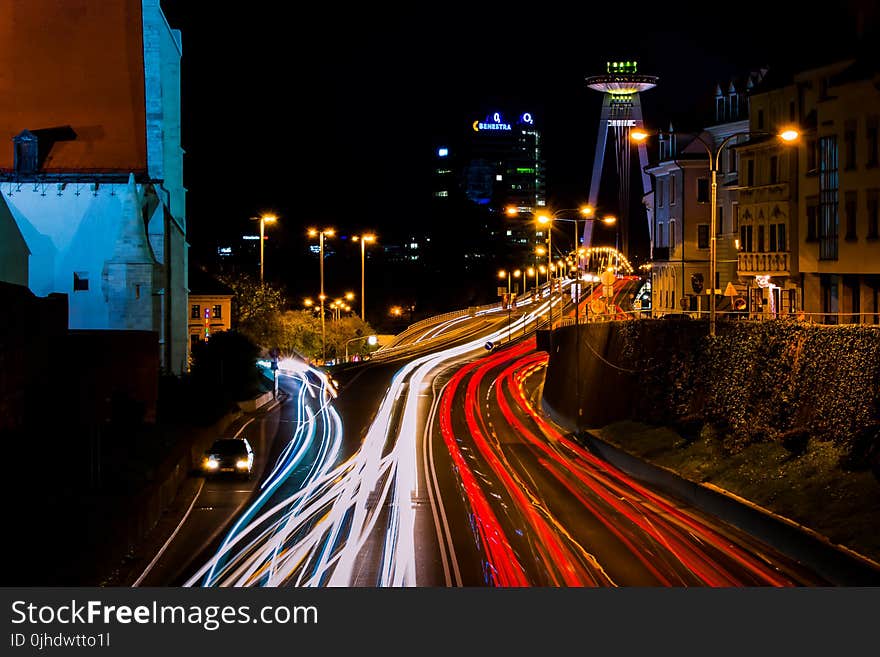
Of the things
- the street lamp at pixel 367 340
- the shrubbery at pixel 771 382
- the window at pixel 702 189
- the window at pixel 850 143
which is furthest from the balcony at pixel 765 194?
the street lamp at pixel 367 340

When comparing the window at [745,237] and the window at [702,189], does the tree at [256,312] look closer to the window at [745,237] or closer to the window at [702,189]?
the window at [702,189]

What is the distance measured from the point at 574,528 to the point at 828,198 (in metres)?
21.7

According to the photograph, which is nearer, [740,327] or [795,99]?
[740,327]

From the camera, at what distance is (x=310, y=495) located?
1287 inches

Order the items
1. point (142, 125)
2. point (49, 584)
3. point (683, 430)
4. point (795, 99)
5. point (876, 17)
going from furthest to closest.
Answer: point (142, 125) < point (795, 99) < point (876, 17) < point (683, 430) < point (49, 584)

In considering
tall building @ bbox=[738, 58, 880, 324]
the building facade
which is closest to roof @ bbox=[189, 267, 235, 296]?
tall building @ bbox=[738, 58, 880, 324]

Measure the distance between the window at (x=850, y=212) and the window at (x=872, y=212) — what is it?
3.35 ft

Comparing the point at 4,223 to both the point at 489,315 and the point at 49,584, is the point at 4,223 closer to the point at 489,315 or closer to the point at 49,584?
the point at 49,584

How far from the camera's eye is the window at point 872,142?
1553 inches

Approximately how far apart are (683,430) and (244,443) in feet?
44.0

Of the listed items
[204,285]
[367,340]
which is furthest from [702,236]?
[367,340]

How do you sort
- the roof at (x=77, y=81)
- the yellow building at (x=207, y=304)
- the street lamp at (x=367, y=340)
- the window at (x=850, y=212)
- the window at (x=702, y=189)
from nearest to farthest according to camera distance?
1. the window at (x=850, y=212)
2. the roof at (x=77, y=81)
3. the window at (x=702, y=189)
4. the yellow building at (x=207, y=304)
5. the street lamp at (x=367, y=340)

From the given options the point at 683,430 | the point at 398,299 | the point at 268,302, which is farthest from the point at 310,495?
the point at 398,299

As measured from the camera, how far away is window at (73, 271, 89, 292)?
59688mm
